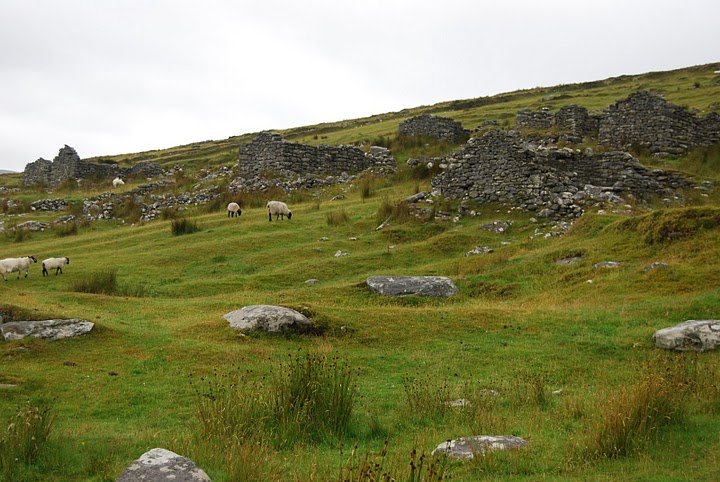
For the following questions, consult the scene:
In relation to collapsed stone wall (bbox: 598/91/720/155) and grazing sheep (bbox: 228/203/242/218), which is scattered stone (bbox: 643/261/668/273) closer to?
collapsed stone wall (bbox: 598/91/720/155)

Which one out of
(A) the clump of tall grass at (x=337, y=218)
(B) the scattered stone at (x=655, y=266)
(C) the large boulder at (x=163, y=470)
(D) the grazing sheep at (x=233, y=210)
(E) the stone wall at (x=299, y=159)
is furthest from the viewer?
(E) the stone wall at (x=299, y=159)

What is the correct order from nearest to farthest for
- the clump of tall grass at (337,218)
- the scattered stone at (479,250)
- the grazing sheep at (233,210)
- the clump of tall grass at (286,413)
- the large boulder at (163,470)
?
1. the large boulder at (163,470)
2. the clump of tall grass at (286,413)
3. the scattered stone at (479,250)
4. the clump of tall grass at (337,218)
5. the grazing sheep at (233,210)

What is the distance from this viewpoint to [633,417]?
7277 mm

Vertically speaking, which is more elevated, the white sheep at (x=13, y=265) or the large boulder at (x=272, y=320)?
the white sheep at (x=13, y=265)

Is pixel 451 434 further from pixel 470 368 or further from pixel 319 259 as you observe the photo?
pixel 319 259

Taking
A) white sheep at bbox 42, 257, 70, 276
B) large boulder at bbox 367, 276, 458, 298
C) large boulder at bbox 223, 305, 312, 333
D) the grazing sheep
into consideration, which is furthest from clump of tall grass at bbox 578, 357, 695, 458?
the grazing sheep

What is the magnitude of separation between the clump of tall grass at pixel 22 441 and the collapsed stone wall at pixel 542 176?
21.2 meters

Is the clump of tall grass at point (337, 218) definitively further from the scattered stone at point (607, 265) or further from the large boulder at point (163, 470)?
the large boulder at point (163, 470)

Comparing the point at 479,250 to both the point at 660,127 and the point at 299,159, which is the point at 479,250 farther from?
the point at 299,159

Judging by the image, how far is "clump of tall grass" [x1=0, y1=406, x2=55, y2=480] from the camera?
6930 mm

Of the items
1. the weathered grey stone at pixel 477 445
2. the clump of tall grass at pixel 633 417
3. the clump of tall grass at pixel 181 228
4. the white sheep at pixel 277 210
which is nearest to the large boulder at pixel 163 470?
the weathered grey stone at pixel 477 445

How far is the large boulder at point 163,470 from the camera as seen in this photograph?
576 cm

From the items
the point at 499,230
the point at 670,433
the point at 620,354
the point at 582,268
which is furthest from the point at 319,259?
the point at 670,433

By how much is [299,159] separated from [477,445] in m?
33.1
